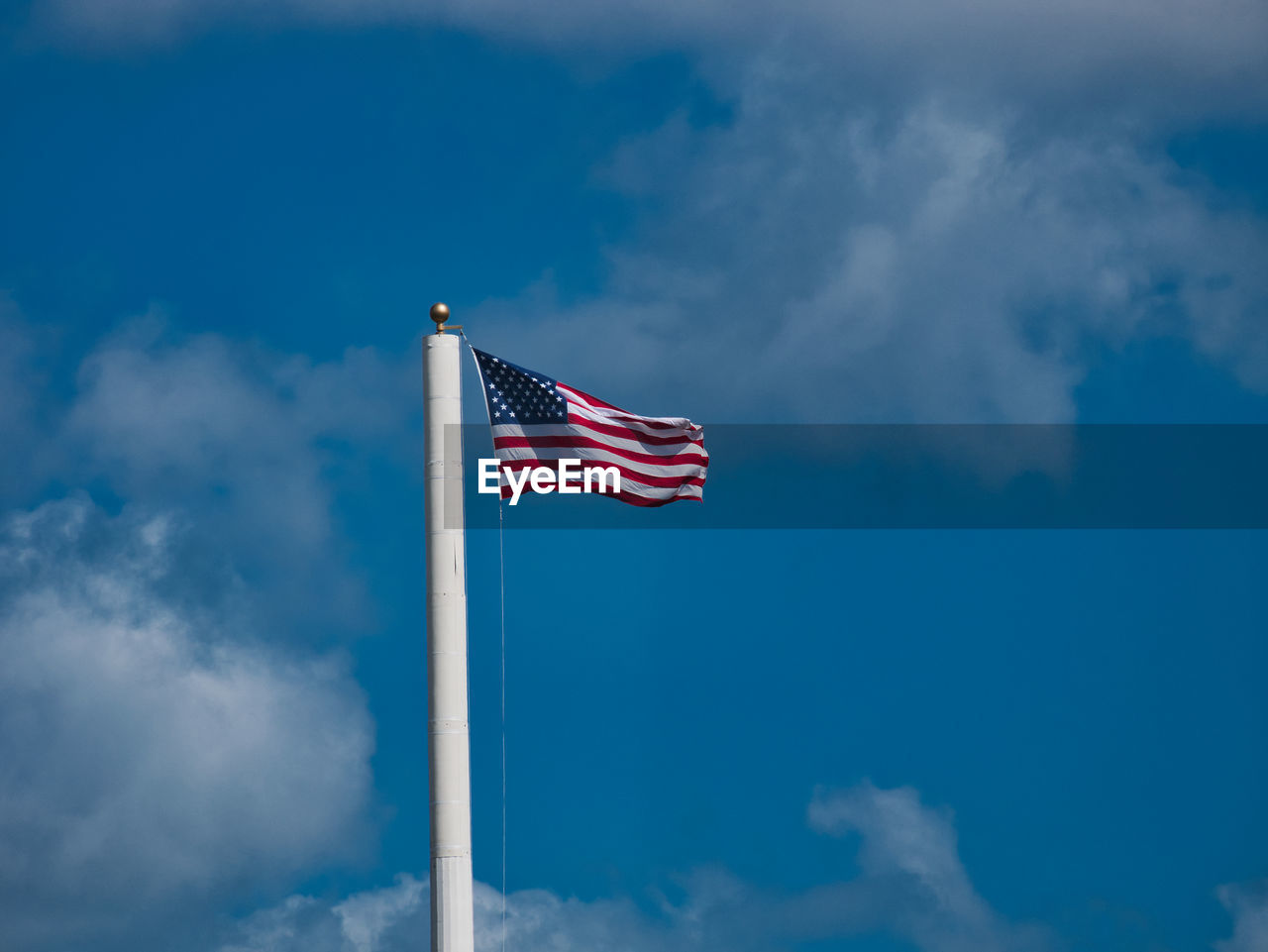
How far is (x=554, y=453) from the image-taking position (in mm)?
36625

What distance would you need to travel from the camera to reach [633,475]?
37.6m

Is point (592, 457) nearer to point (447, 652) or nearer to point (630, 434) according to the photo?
point (630, 434)

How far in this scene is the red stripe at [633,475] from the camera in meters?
36.2

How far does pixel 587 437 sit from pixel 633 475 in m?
1.33

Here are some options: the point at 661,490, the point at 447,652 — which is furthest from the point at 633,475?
the point at 447,652

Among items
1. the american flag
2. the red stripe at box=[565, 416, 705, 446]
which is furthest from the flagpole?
the red stripe at box=[565, 416, 705, 446]

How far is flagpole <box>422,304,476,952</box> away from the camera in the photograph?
34.7 m

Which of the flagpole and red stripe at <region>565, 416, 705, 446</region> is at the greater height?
red stripe at <region>565, 416, 705, 446</region>

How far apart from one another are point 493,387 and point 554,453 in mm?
Answer: 1699

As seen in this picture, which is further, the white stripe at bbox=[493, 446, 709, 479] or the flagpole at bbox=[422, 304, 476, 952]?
the white stripe at bbox=[493, 446, 709, 479]

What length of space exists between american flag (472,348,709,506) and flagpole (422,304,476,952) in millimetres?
847

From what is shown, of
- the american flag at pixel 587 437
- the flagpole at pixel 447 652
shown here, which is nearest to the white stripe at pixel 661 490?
the american flag at pixel 587 437

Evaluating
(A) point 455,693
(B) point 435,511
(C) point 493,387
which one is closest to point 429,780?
(A) point 455,693

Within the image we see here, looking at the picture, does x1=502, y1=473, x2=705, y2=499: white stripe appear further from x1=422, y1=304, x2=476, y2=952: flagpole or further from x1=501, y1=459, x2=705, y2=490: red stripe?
x1=422, y1=304, x2=476, y2=952: flagpole
